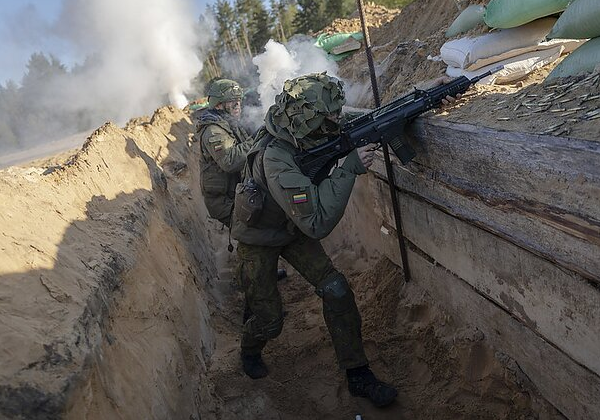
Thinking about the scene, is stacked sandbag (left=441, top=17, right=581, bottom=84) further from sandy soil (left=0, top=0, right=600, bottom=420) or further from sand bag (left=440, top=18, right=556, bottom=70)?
sandy soil (left=0, top=0, right=600, bottom=420)

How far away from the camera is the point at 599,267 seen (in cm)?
199

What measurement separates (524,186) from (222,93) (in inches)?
133

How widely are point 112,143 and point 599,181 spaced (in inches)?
202

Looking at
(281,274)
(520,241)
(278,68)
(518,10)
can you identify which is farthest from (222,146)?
(278,68)

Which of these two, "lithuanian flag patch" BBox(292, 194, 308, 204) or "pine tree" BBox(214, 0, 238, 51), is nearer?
"lithuanian flag patch" BBox(292, 194, 308, 204)

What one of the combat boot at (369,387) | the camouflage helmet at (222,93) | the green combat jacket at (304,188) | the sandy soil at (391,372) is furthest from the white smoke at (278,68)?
the combat boot at (369,387)

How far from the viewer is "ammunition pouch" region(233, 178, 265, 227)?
131 inches

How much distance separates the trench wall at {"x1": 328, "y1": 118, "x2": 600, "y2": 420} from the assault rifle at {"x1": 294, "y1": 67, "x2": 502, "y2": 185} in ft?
0.42

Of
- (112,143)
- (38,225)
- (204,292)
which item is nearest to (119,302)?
(38,225)

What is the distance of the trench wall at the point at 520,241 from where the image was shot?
2051 millimetres

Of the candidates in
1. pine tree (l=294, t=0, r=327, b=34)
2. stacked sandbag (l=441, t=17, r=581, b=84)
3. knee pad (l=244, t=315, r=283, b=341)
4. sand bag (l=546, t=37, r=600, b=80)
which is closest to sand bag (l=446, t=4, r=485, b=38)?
stacked sandbag (l=441, t=17, r=581, b=84)

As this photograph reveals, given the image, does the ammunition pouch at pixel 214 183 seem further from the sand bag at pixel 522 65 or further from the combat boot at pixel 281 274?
the sand bag at pixel 522 65

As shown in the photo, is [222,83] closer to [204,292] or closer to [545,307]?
[204,292]

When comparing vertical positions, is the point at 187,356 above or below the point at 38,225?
below
